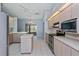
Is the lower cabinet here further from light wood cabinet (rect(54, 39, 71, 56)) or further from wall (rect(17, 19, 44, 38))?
wall (rect(17, 19, 44, 38))

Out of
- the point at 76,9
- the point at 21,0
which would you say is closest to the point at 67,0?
the point at 21,0

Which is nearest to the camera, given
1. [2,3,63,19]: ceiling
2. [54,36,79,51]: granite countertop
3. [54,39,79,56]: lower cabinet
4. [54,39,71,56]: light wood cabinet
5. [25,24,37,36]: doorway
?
[54,39,79,56]: lower cabinet

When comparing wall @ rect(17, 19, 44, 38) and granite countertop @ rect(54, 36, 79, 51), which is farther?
wall @ rect(17, 19, 44, 38)

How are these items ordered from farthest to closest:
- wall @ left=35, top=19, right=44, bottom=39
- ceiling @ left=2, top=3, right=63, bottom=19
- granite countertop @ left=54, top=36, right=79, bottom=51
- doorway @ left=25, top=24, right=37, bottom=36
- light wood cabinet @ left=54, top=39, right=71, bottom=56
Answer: doorway @ left=25, top=24, right=37, bottom=36, wall @ left=35, top=19, right=44, bottom=39, ceiling @ left=2, top=3, right=63, bottom=19, light wood cabinet @ left=54, top=39, right=71, bottom=56, granite countertop @ left=54, top=36, right=79, bottom=51

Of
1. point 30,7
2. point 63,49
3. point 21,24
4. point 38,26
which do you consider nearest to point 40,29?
point 38,26

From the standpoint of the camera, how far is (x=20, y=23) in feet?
42.6

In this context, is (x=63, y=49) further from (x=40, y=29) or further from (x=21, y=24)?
(x=21, y=24)

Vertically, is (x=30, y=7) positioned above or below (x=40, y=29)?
above

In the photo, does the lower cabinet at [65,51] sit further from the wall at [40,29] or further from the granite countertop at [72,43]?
the wall at [40,29]

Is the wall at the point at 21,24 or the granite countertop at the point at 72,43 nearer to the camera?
the granite countertop at the point at 72,43

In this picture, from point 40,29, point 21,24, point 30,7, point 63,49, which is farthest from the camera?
point 40,29

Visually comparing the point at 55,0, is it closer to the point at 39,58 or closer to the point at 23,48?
the point at 39,58

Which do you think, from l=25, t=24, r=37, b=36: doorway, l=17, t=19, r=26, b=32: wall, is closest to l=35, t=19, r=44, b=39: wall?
l=25, t=24, r=37, b=36: doorway

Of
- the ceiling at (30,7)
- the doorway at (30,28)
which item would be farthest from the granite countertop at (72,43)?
the doorway at (30,28)
